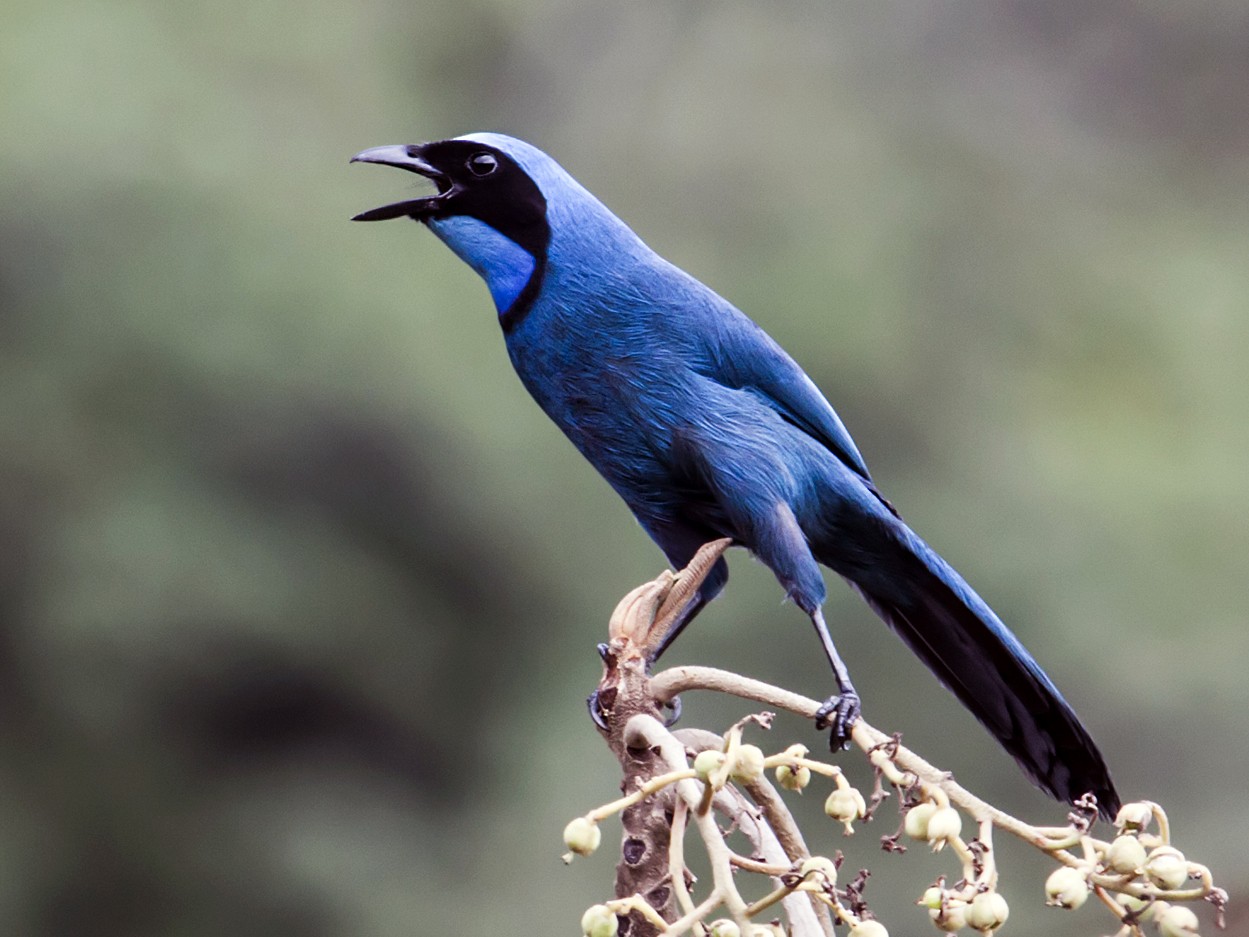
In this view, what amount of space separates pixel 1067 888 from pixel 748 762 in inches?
9.6

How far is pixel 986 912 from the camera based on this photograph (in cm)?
114

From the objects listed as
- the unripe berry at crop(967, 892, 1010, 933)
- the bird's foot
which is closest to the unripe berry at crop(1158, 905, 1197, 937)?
the unripe berry at crop(967, 892, 1010, 933)

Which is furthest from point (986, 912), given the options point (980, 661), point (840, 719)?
point (980, 661)

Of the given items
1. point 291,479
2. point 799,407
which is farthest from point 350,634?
point 799,407

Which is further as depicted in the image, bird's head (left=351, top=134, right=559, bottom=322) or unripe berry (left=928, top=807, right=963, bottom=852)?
bird's head (left=351, top=134, right=559, bottom=322)

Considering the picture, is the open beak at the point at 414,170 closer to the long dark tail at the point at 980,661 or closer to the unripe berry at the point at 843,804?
A: the long dark tail at the point at 980,661

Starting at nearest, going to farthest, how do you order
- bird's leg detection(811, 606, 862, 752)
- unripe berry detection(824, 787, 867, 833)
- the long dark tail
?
unripe berry detection(824, 787, 867, 833) → bird's leg detection(811, 606, 862, 752) → the long dark tail

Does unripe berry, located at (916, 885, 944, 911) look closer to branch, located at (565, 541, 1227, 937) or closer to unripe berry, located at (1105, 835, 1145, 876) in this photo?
branch, located at (565, 541, 1227, 937)

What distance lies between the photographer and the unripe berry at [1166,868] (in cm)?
114

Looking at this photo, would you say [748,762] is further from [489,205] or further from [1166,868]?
[489,205]

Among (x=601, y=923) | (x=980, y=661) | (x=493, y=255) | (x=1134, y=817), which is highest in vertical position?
(x=493, y=255)

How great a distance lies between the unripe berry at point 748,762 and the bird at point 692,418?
2.63ft

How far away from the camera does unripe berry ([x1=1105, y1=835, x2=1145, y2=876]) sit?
3.81ft

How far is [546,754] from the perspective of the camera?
13.7ft
